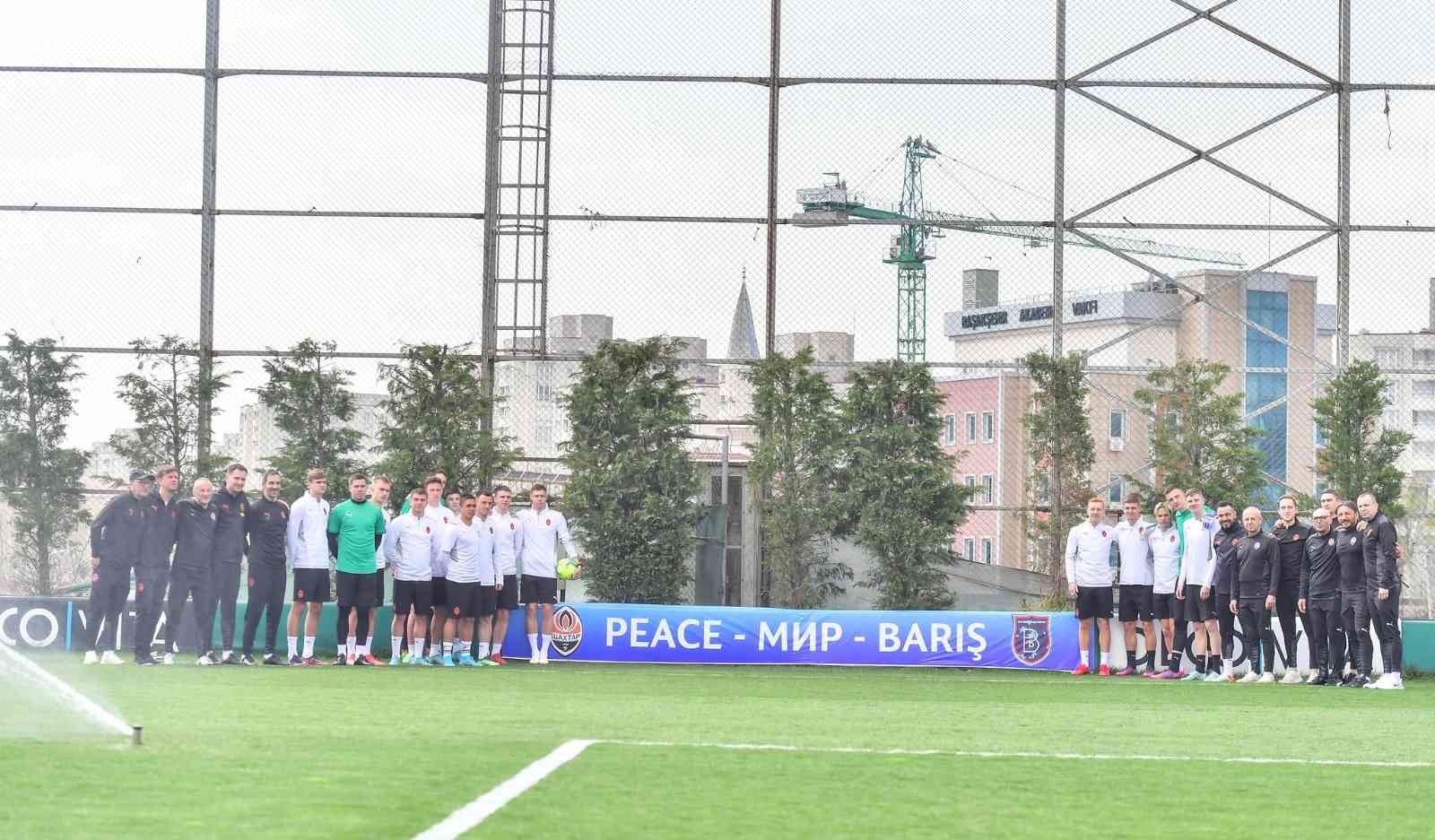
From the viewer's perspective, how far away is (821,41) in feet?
74.5

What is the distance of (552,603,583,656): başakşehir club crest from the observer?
17.6 meters

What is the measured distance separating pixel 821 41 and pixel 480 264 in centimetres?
496

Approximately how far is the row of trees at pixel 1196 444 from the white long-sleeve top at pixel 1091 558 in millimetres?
3074

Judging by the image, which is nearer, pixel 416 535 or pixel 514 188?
pixel 416 535

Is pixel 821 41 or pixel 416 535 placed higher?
pixel 821 41

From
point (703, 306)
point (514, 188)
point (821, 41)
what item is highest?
point (821, 41)

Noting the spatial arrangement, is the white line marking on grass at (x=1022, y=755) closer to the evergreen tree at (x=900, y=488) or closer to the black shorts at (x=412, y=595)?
the black shorts at (x=412, y=595)

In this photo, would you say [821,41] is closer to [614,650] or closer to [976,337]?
A: [614,650]

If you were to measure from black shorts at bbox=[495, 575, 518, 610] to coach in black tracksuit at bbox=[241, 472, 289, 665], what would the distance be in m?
2.09

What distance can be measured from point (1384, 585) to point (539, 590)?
7.42 metres

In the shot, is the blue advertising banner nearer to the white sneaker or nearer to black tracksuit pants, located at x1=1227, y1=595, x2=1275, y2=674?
black tracksuit pants, located at x1=1227, y1=595, x2=1275, y2=674

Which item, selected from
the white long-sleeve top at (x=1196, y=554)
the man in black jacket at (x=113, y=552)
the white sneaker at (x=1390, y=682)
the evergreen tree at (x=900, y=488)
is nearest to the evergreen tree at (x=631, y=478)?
the evergreen tree at (x=900, y=488)

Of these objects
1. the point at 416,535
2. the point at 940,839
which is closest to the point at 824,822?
the point at 940,839

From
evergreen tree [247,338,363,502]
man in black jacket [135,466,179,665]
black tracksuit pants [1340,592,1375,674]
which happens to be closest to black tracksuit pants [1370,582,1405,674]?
black tracksuit pants [1340,592,1375,674]
